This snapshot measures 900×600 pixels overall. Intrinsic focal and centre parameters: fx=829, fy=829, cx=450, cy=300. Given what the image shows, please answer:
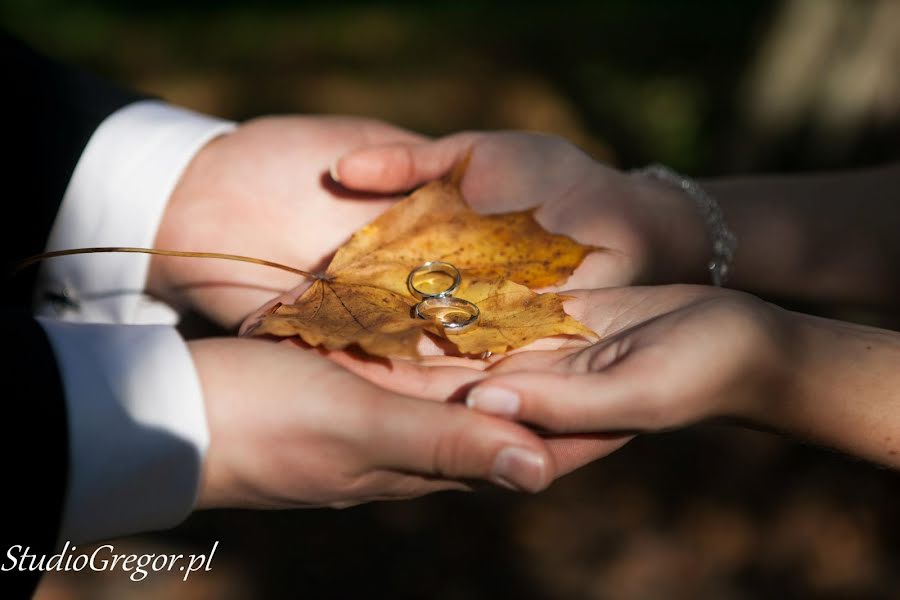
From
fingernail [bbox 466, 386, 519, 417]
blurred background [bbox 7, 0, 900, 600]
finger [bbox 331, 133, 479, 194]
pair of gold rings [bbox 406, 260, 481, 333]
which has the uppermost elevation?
finger [bbox 331, 133, 479, 194]

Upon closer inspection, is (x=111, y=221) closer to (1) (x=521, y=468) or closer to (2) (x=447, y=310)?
(2) (x=447, y=310)

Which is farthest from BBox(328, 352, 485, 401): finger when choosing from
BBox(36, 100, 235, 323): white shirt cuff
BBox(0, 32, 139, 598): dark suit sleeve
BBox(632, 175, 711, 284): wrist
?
BBox(36, 100, 235, 323): white shirt cuff

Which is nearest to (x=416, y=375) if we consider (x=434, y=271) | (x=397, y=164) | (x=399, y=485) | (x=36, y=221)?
(x=399, y=485)

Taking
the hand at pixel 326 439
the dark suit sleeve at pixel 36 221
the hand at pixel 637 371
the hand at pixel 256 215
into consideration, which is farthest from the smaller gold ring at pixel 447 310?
the dark suit sleeve at pixel 36 221

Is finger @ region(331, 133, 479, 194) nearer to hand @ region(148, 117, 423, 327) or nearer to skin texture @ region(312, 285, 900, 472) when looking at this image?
hand @ region(148, 117, 423, 327)

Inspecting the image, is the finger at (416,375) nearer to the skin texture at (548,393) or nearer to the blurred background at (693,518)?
the skin texture at (548,393)

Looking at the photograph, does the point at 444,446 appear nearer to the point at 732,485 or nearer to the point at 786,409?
the point at 786,409

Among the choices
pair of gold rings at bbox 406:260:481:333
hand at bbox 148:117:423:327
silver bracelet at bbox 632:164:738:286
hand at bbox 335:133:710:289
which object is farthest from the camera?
silver bracelet at bbox 632:164:738:286

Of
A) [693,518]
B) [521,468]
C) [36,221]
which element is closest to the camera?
[521,468]
